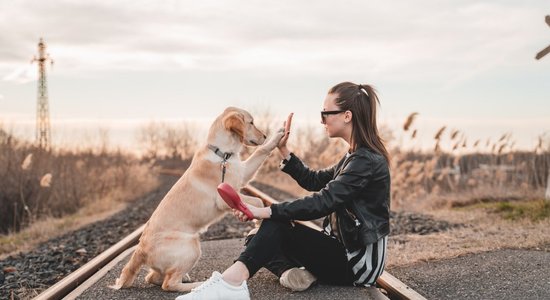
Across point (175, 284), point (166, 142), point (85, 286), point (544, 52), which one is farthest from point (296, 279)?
point (166, 142)

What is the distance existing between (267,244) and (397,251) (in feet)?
8.59

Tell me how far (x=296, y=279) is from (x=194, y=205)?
0.94 metres

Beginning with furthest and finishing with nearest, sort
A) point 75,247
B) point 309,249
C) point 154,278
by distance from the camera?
point 75,247
point 154,278
point 309,249

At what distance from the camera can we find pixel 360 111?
13.8 feet

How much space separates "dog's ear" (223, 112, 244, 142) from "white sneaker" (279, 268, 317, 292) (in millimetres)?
1196

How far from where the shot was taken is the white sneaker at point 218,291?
12.0 feet

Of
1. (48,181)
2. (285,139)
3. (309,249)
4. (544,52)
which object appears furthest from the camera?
(48,181)

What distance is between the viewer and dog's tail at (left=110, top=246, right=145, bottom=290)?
14.1 ft

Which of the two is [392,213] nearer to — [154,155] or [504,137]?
[504,137]

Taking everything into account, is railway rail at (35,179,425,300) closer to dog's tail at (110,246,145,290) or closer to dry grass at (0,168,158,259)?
dog's tail at (110,246,145,290)

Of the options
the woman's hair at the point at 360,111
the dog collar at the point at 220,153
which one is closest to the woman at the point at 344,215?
the woman's hair at the point at 360,111

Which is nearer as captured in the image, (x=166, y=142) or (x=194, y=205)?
(x=194, y=205)

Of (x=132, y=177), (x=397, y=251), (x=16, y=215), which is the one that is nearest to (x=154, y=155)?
(x=132, y=177)

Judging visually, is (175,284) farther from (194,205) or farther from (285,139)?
(285,139)
